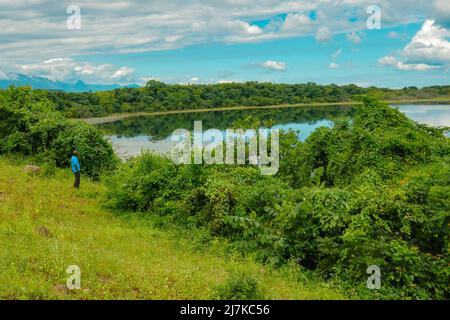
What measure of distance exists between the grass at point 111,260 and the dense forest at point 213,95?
284ft

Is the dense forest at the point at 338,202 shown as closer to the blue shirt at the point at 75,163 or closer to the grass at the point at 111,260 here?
the grass at the point at 111,260

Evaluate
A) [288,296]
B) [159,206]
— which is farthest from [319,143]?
[288,296]

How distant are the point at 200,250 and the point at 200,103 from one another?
108 m

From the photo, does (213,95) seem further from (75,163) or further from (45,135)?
(75,163)

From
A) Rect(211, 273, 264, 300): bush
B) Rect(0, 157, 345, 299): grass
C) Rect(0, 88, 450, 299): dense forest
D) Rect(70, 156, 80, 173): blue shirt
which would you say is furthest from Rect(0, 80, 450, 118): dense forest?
Rect(211, 273, 264, 300): bush

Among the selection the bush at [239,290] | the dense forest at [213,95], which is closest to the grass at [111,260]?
the bush at [239,290]

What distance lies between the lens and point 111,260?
10.3 metres

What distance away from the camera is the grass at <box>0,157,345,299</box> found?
340 inches

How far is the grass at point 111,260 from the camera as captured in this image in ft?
28.4

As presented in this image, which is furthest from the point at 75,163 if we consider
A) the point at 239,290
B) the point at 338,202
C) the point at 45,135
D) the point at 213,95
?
the point at 213,95

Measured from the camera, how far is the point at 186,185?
1719cm

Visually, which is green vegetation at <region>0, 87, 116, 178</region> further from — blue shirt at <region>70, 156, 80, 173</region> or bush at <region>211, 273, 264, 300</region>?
bush at <region>211, 273, 264, 300</region>

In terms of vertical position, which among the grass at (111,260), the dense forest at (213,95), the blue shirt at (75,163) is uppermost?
the dense forest at (213,95)

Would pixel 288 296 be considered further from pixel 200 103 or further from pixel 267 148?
pixel 200 103
